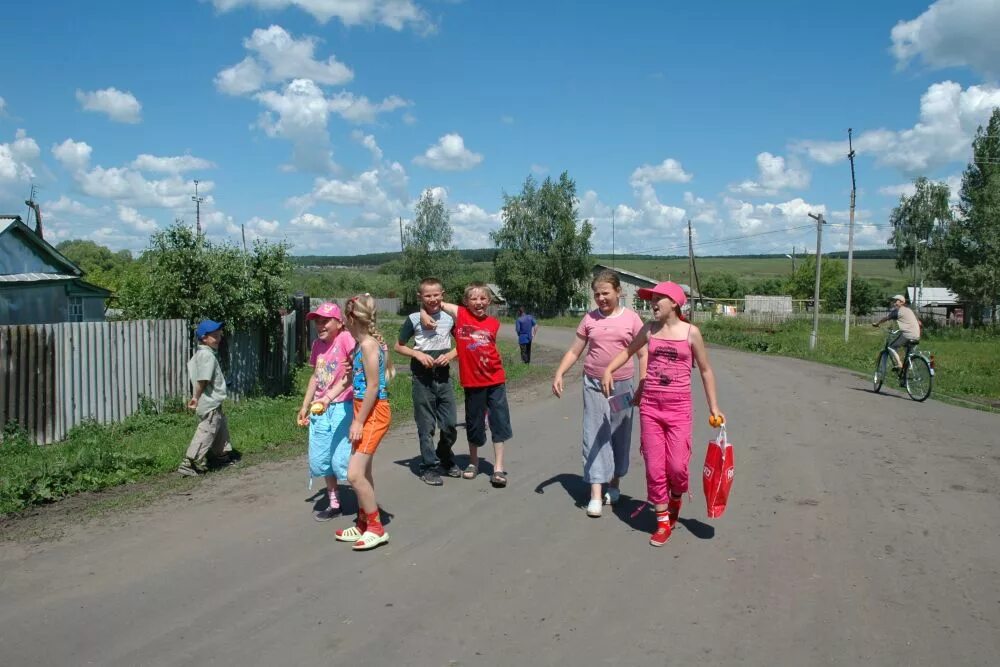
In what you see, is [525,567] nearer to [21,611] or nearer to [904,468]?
[21,611]

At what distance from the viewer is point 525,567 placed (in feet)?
15.5

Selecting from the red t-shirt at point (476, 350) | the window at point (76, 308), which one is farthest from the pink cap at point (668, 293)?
the window at point (76, 308)

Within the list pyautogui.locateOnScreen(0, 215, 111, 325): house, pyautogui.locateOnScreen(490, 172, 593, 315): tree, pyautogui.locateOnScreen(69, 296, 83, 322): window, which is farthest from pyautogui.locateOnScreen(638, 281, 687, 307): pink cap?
pyautogui.locateOnScreen(490, 172, 593, 315): tree

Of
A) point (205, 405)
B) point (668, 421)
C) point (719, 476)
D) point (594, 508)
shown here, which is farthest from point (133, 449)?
point (719, 476)

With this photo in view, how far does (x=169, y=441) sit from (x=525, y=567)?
5898mm

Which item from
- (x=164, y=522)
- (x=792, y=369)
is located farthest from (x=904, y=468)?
(x=792, y=369)

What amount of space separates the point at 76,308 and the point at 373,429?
24.3 metres

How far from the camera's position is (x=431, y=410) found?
22.7ft

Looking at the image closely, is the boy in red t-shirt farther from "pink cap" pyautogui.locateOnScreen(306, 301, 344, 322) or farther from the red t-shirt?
"pink cap" pyautogui.locateOnScreen(306, 301, 344, 322)

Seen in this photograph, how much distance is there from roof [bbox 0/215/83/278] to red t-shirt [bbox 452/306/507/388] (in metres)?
14.1

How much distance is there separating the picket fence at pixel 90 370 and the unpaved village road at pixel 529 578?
3805 mm

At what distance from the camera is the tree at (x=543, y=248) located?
222 feet

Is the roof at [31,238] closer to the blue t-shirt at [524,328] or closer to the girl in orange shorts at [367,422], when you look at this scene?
the blue t-shirt at [524,328]

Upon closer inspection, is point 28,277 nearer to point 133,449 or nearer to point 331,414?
point 133,449
